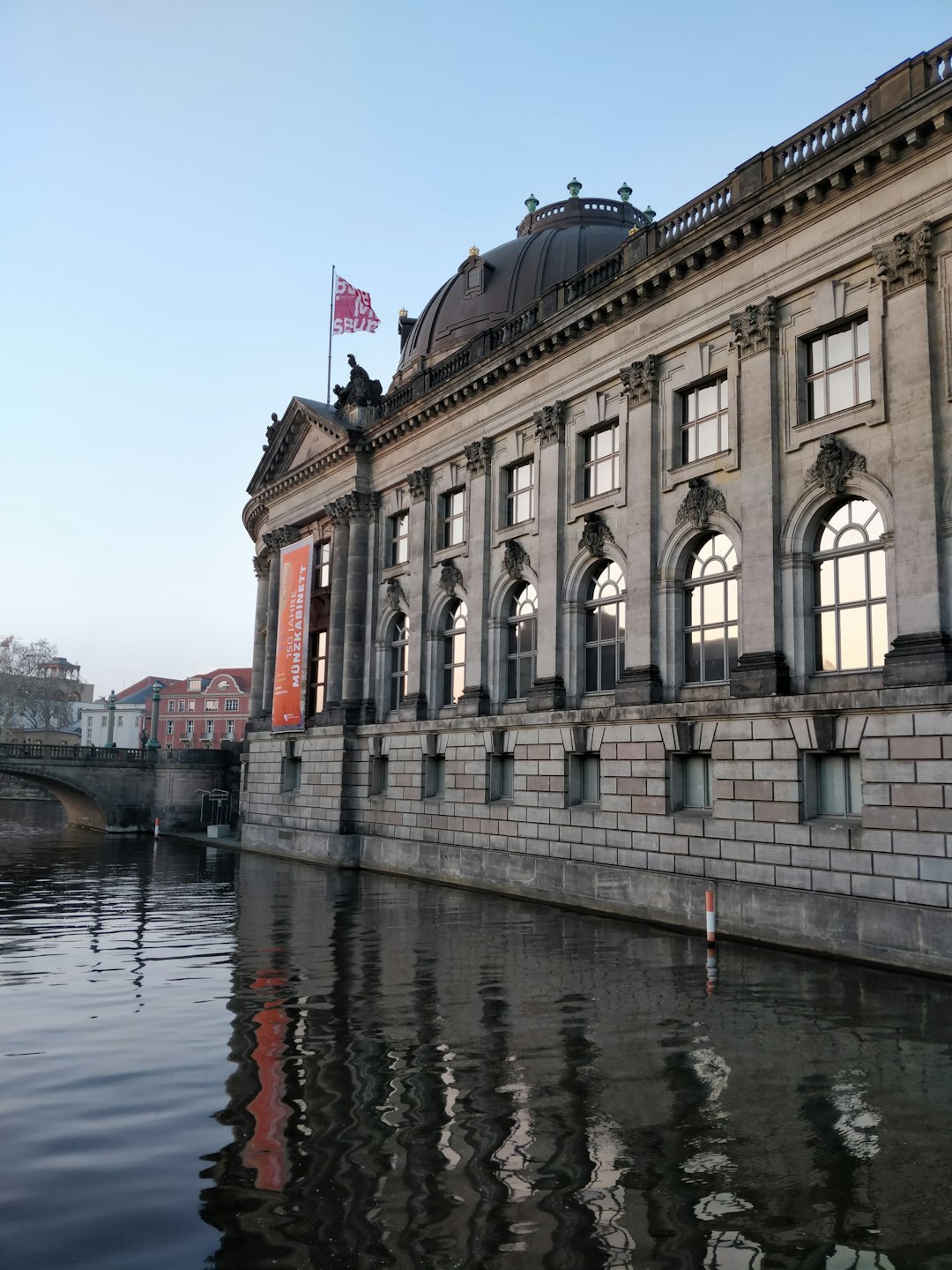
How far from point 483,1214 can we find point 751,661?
16672mm

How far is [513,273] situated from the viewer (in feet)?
164

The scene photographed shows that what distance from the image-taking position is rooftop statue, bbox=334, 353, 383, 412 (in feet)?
134

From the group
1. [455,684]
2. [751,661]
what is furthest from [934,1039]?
[455,684]

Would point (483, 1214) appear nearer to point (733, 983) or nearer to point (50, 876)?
point (733, 983)

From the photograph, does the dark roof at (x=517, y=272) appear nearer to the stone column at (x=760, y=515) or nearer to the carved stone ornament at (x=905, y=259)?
the stone column at (x=760, y=515)

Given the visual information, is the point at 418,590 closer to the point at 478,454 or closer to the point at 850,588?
the point at 478,454

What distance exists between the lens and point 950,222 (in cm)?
1925

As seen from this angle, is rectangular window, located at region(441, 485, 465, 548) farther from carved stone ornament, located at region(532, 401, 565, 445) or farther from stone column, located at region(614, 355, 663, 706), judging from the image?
stone column, located at region(614, 355, 663, 706)

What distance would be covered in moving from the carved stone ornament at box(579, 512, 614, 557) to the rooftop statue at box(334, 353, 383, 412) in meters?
16.2

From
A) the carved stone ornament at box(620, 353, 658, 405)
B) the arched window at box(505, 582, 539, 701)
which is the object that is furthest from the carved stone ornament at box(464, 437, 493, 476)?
the carved stone ornament at box(620, 353, 658, 405)

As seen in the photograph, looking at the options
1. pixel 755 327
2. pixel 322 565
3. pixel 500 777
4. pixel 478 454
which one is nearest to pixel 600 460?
pixel 478 454

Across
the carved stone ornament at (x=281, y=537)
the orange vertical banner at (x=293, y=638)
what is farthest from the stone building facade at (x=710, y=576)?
the carved stone ornament at (x=281, y=537)

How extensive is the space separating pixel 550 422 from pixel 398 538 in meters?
11.3

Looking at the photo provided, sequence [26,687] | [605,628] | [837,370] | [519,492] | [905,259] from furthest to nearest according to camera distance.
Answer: [26,687] → [519,492] → [605,628] → [837,370] → [905,259]
